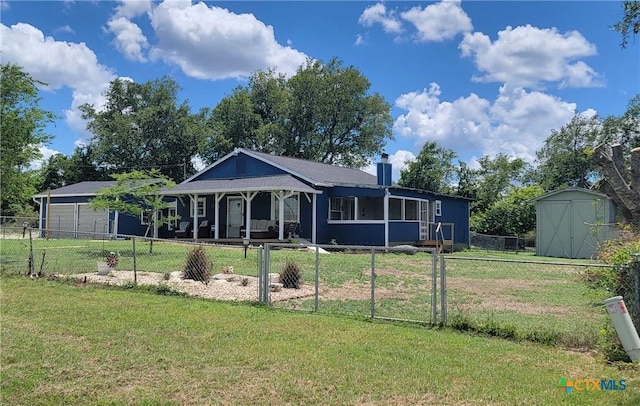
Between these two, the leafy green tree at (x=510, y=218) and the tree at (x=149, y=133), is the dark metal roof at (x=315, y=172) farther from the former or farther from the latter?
the tree at (x=149, y=133)

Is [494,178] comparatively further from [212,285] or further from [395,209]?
[212,285]

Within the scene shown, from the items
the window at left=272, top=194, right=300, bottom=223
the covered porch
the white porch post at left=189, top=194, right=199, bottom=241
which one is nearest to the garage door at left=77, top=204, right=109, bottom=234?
the covered porch

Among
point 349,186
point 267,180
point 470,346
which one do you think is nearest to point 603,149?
point 470,346

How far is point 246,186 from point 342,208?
5.03 m

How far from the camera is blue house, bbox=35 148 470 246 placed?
2273cm

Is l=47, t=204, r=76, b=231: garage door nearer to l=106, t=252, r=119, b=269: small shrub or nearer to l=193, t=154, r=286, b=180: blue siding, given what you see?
l=193, t=154, r=286, b=180: blue siding

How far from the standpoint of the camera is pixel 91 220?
29.8 meters

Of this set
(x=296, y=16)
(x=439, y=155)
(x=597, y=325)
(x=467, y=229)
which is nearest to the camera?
(x=597, y=325)

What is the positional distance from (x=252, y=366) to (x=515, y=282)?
8574mm

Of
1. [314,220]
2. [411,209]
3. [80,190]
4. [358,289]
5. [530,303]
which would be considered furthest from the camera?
[80,190]

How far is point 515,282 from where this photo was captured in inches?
475

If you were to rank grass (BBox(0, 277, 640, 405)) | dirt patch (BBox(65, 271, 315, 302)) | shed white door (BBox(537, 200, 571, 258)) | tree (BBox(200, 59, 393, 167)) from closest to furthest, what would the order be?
grass (BBox(0, 277, 640, 405)) → dirt patch (BBox(65, 271, 315, 302)) → shed white door (BBox(537, 200, 571, 258)) → tree (BBox(200, 59, 393, 167))

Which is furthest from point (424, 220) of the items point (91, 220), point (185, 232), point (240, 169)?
point (91, 220)

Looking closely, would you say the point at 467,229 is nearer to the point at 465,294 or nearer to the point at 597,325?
the point at 465,294
